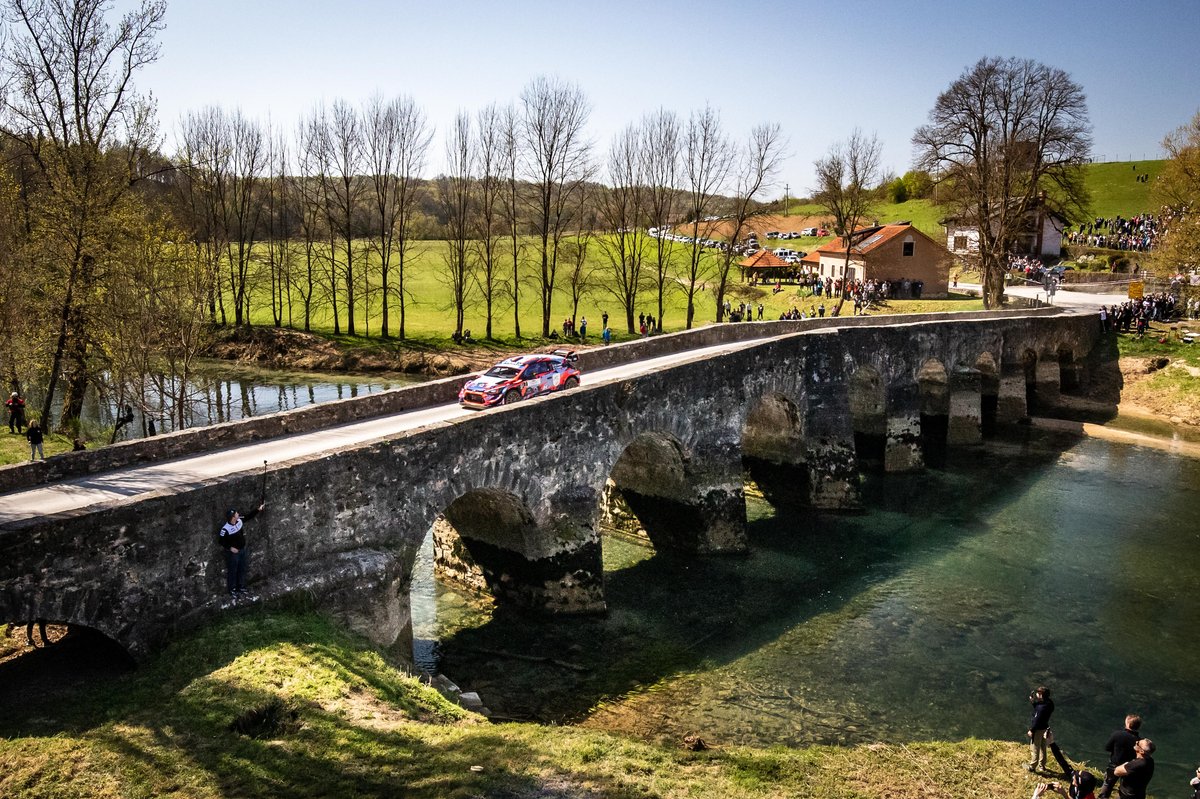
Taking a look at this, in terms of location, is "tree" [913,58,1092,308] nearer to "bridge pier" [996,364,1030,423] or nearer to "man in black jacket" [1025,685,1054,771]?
"bridge pier" [996,364,1030,423]

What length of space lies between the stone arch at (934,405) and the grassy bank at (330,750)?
25012 millimetres

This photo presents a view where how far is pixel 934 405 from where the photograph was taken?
125ft

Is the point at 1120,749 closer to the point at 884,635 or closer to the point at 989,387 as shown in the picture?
the point at 884,635

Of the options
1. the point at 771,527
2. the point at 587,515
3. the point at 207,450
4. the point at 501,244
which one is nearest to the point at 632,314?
the point at 501,244

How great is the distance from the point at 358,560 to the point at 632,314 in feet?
137

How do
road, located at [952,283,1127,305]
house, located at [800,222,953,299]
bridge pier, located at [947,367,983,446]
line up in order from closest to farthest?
bridge pier, located at [947,367,983,446] < road, located at [952,283,1127,305] < house, located at [800,222,953,299]

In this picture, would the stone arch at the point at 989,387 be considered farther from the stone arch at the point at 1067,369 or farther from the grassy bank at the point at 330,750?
the grassy bank at the point at 330,750

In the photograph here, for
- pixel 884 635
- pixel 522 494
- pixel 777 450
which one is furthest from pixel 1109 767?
pixel 777 450

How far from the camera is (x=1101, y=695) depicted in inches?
680

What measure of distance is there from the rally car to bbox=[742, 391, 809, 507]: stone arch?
735cm

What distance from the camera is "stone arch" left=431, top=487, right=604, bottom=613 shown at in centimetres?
2011

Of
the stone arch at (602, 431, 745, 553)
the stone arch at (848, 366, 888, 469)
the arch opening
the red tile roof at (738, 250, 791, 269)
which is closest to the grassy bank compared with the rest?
the stone arch at (602, 431, 745, 553)

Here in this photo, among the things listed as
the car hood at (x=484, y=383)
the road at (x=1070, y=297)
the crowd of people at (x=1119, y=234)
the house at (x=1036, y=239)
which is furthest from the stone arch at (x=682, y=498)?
the crowd of people at (x=1119, y=234)

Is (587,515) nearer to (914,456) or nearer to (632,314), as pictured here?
(914,456)
